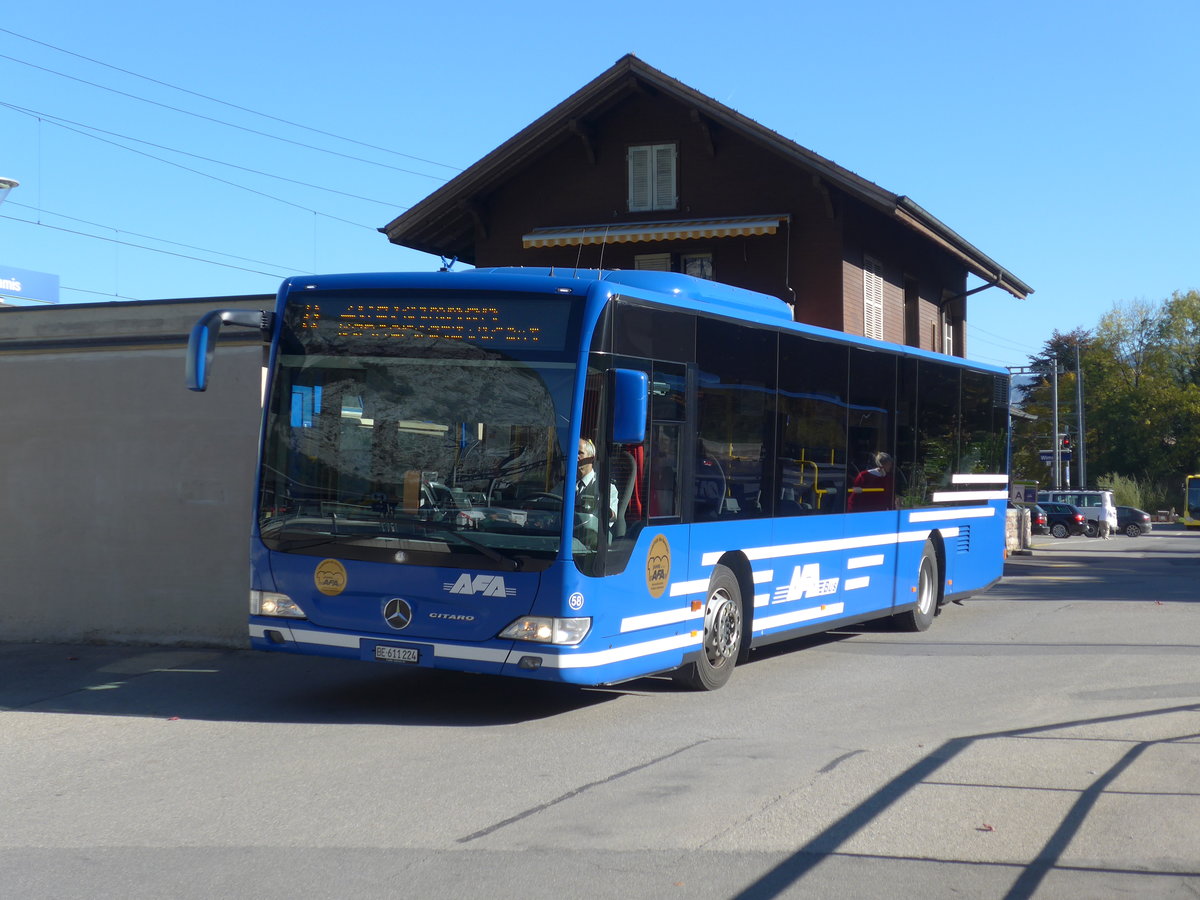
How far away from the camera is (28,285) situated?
2848cm

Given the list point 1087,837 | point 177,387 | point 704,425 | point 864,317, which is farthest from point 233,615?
point 864,317

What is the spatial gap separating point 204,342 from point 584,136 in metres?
17.7

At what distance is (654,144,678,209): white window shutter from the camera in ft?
84.5

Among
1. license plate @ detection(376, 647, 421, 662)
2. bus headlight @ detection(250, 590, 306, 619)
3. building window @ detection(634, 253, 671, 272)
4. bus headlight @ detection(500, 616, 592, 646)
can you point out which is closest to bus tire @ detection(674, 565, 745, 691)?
bus headlight @ detection(500, 616, 592, 646)

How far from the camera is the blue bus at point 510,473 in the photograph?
28.8ft

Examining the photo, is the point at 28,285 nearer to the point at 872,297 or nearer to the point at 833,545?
the point at 872,297

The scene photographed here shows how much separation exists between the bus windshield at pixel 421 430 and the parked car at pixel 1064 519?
47.9 metres

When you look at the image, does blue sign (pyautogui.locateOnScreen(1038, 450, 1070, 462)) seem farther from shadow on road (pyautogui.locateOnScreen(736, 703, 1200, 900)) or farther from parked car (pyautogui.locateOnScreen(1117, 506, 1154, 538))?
shadow on road (pyautogui.locateOnScreen(736, 703, 1200, 900))

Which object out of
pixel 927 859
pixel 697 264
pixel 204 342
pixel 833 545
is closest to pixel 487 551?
pixel 204 342

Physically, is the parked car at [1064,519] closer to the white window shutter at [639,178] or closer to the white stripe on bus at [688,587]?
the white window shutter at [639,178]

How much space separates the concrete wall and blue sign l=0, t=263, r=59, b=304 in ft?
49.2

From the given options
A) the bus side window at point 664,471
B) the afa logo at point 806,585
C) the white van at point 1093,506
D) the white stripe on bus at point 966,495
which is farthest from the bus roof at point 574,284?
the white van at point 1093,506

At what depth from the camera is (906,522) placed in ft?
46.8

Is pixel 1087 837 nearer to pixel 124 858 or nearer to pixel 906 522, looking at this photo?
pixel 124 858
